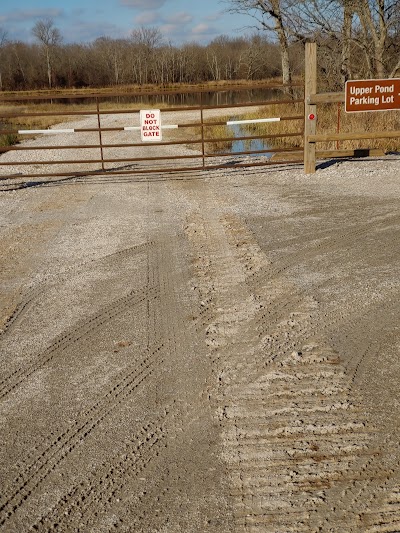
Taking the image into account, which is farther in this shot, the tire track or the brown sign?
A: the brown sign

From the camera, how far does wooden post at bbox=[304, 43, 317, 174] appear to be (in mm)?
10828

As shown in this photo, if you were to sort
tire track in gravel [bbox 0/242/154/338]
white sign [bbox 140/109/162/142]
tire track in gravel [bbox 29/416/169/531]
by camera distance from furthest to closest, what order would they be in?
white sign [bbox 140/109/162/142], tire track in gravel [bbox 0/242/154/338], tire track in gravel [bbox 29/416/169/531]

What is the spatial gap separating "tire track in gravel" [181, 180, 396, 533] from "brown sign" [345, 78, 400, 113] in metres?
6.63

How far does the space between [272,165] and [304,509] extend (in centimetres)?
1058

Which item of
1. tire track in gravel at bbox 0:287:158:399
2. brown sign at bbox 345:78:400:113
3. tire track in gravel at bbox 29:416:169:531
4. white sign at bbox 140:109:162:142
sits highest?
brown sign at bbox 345:78:400:113

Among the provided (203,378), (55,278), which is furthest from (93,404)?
(55,278)

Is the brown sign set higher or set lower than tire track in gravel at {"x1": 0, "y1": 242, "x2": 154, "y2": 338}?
higher

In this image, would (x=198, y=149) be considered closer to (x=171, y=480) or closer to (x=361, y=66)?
(x=361, y=66)

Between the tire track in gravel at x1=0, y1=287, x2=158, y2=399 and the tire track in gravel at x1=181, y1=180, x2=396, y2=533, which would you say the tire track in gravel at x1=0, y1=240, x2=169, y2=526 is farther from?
the tire track in gravel at x1=181, y1=180, x2=396, y2=533

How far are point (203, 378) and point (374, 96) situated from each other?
8845mm

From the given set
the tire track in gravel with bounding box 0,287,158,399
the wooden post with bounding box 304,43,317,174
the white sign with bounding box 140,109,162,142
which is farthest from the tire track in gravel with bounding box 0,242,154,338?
the wooden post with bounding box 304,43,317,174

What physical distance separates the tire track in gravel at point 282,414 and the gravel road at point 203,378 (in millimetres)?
12

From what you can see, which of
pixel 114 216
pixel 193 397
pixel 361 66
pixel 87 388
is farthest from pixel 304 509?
pixel 361 66

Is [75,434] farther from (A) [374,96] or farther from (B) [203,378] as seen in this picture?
(A) [374,96]
